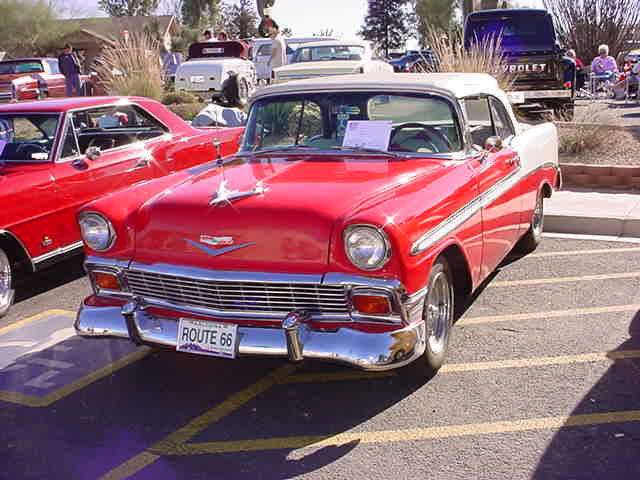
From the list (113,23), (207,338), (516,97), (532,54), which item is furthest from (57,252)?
(113,23)

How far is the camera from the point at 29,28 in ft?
147

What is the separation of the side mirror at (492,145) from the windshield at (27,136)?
3.51 meters

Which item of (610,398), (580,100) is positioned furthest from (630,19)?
(610,398)

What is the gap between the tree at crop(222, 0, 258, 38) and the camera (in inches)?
2163

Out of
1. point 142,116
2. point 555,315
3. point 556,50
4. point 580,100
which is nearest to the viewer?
point 555,315

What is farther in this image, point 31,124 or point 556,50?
point 556,50

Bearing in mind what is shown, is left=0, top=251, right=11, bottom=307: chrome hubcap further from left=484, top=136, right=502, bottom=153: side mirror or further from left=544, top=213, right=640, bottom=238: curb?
left=544, top=213, right=640, bottom=238: curb

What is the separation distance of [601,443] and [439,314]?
1.11 meters

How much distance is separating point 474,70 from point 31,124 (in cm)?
623

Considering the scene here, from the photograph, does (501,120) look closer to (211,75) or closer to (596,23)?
(211,75)

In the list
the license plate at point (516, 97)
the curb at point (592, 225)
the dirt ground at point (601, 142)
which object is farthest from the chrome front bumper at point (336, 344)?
the dirt ground at point (601, 142)

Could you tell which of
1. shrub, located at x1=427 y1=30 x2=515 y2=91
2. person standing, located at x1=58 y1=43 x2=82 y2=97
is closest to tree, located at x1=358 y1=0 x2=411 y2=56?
person standing, located at x1=58 y1=43 x2=82 y2=97

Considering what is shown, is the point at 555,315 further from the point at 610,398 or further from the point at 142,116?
the point at 142,116

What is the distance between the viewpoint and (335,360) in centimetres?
344
